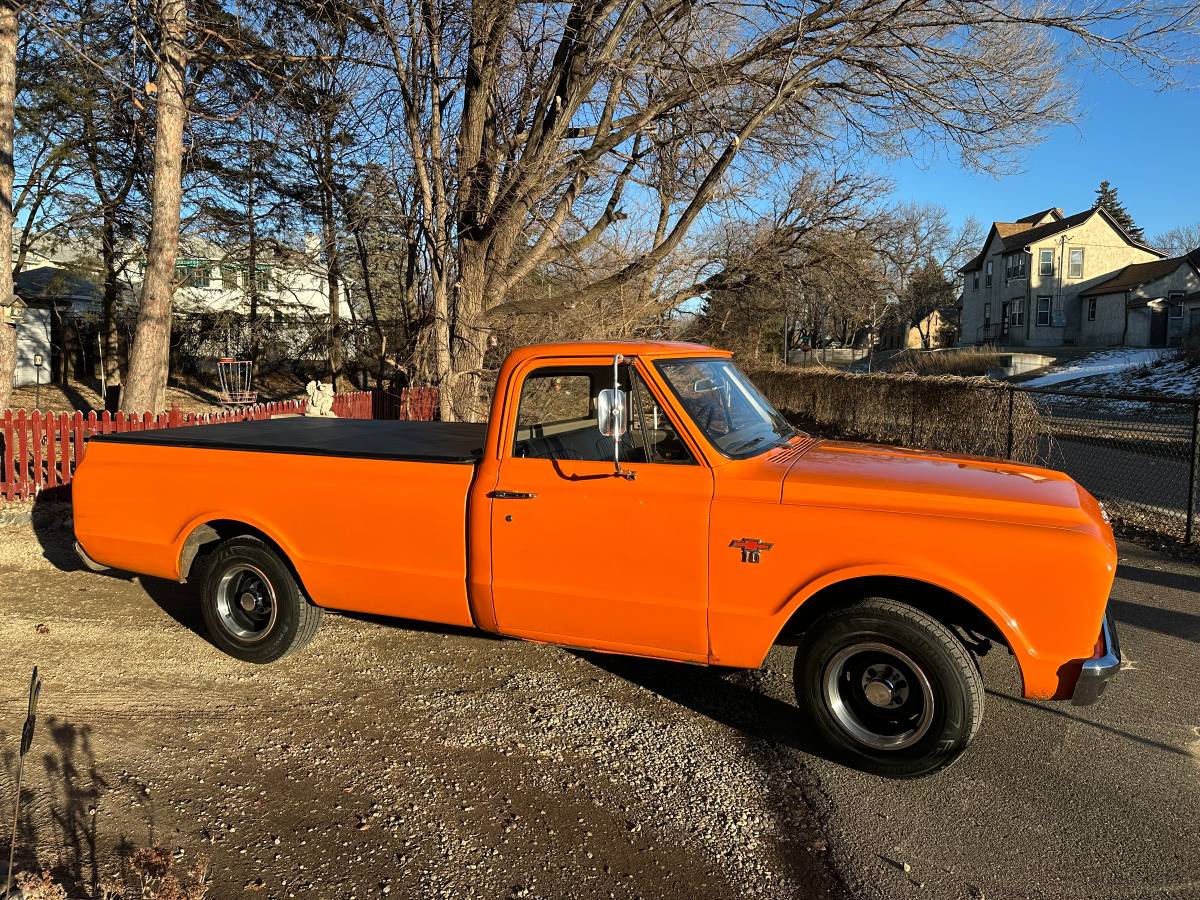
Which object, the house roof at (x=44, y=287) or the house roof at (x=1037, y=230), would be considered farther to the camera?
the house roof at (x=1037, y=230)

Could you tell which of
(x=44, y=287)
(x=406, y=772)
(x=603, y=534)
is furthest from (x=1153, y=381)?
(x=44, y=287)

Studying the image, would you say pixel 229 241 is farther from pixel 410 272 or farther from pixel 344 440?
pixel 344 440

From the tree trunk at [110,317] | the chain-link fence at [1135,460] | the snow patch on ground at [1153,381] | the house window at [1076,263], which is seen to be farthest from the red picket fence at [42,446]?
the house window at [1076,263]

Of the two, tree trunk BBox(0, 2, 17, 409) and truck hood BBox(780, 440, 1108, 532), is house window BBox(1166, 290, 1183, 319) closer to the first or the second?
truck hood BBox(780, 440, 1108, 532)

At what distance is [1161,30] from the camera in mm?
9812

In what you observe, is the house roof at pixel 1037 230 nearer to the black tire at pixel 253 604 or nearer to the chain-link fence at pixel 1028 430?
the chain-link fence at pixel 1028 430

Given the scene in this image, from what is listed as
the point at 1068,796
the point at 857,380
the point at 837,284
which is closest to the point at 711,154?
the point at 857,380

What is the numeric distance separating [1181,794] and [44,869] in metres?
4.60

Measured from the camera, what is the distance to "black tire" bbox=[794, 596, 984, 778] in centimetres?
334

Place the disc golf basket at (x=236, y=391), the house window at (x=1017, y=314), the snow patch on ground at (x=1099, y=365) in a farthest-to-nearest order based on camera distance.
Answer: the house window at (x=1017, y=314) → the snow patch on ground at (x=1099, y=365) → the disc golf basket at (x=236, y=391)

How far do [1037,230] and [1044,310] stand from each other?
6345 millimetres

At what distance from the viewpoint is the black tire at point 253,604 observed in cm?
474

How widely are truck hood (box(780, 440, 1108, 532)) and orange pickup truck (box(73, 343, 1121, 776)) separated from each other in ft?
0.05

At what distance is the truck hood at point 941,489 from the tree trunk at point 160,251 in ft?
35.7
